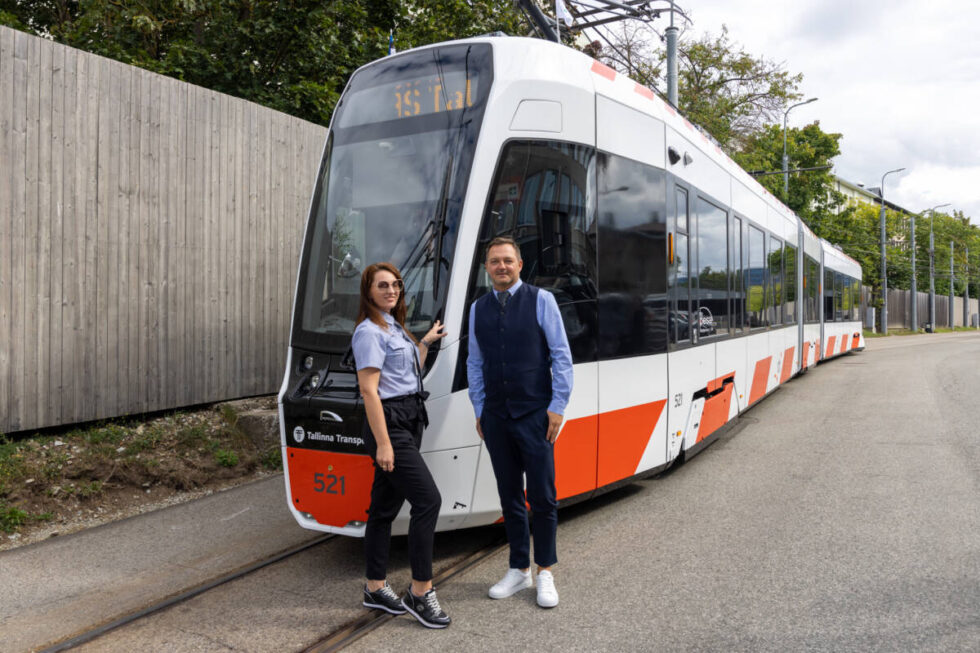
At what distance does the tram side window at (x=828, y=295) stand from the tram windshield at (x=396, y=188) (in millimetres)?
14465

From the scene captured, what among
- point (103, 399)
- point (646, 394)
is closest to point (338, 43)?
point (103, 399)

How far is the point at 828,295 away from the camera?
1739cm

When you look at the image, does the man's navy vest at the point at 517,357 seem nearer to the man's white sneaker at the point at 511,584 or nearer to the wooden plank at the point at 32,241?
the man's white sneaker at the point at 511,584

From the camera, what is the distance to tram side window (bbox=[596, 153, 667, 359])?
505 centimetres

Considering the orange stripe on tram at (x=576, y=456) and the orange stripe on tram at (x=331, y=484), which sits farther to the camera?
the orange stripe on tram at (x=576, y=456)

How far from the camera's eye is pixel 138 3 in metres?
12.3

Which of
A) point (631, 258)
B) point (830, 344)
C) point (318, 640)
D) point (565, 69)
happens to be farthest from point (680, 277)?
point (830, 344)

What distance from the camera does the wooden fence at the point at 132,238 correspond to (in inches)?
257

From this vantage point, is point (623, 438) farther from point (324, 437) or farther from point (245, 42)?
point (245, 42)

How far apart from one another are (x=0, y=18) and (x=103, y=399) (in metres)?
9.08

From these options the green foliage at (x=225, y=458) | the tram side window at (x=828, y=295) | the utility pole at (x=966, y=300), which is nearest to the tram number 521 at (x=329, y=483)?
the green foliage at (x=225, y=458)

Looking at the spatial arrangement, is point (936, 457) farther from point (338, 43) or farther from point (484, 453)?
point (338, 43)

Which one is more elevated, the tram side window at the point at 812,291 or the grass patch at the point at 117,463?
the tram side window at the point at 812,291

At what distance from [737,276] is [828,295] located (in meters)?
10.4
